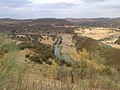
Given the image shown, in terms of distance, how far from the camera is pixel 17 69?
8805 mm

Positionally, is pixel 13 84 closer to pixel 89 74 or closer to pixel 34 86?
pixel 34 86

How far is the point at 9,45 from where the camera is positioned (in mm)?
9305

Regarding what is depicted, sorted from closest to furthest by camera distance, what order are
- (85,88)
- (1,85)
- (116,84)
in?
(1,85) → (85,88) → (116,84)

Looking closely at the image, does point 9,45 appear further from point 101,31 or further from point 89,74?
point 101,31

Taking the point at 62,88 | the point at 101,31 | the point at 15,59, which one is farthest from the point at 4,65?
the point at 101,31

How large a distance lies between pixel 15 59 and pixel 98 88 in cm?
247

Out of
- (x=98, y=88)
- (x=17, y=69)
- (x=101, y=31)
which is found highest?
(x=17, y=69)

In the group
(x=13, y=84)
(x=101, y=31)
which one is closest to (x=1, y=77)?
(x=13, y=84)

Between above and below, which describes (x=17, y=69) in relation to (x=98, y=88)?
above

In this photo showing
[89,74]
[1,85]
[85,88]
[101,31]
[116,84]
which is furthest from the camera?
[101,31]

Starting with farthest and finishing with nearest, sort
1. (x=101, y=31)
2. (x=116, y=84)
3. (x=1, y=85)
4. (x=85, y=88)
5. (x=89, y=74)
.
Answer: (x=101, y=31)
(x=89, y=74)
(x=116, y=84)
(x=85, y=88)
(x=1, y=85)

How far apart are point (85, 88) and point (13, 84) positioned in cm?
178

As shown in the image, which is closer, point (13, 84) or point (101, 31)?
point (13, 84)

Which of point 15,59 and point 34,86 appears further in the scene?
point 15,59
